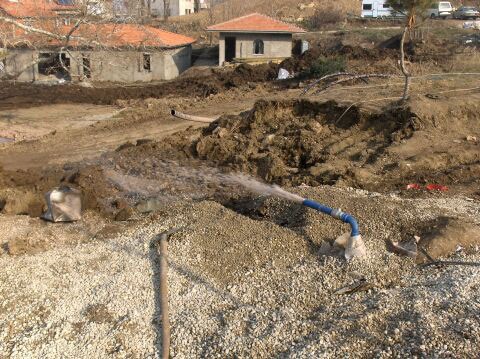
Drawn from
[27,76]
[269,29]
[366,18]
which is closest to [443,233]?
[269,29]

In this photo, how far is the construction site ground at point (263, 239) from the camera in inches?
206

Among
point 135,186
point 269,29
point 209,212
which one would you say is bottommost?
point 135,186

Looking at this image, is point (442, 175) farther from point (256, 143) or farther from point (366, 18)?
point (366, 18)

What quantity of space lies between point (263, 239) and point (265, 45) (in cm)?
2691

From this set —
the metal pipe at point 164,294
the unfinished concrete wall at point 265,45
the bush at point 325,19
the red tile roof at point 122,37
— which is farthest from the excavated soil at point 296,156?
the bush at point 325,19

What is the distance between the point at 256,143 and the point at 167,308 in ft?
25.5

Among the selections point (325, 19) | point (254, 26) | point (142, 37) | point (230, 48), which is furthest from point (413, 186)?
point (325, 19)

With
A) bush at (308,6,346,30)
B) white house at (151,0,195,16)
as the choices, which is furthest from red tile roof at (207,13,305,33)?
white house at (151,0,195,16)

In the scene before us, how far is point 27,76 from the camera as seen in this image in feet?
99.5

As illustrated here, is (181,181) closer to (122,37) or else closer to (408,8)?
(408,8)

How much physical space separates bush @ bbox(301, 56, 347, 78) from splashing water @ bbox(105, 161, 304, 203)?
12.6 metres

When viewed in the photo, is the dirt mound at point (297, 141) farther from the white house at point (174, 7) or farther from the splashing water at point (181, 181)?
the white house at point (174, 7)

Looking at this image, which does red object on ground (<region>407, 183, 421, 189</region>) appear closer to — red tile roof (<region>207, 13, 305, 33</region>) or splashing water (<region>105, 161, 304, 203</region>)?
splashing water (<region>105, 161, 304, 203</region>)

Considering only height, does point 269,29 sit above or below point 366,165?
above
